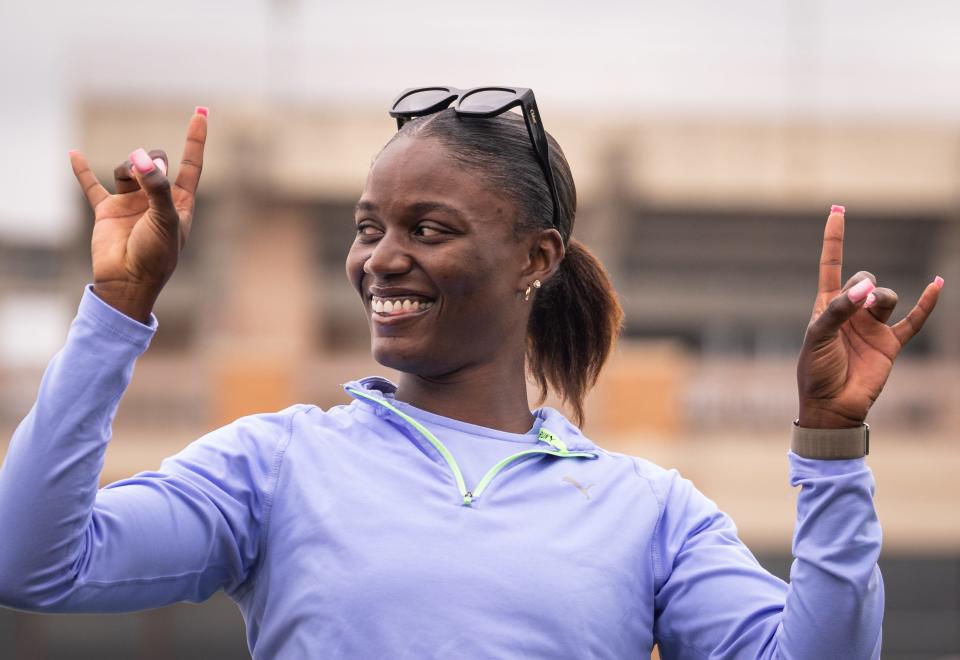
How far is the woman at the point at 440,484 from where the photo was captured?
1722 mm

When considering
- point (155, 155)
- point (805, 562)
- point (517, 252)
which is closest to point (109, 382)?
point (155, 155)

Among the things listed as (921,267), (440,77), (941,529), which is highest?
(440,77)

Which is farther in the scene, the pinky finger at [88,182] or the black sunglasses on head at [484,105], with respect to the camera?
the black sunglasses on head at [484,105]

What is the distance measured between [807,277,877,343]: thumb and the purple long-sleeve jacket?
0.16m

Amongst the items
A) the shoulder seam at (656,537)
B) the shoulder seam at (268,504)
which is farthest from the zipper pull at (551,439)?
the shoulder seam at (268,504)

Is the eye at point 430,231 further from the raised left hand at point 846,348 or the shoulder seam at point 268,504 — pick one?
the raised left hand at point 846,348

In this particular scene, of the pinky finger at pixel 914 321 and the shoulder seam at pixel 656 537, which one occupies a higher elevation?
the pinky finger at pixel 914 321

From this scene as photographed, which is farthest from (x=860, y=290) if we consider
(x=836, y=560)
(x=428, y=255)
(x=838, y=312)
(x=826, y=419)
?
(x=428, y=255)

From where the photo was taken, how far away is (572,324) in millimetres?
2396

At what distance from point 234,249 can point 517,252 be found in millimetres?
11566

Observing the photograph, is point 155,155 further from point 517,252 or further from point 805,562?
point 805,562

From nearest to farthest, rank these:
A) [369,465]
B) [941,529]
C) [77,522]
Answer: [77,522] < [369,465] < [941,529]

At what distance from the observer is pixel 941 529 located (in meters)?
11.3

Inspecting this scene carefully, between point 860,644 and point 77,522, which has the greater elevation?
point 77,522
